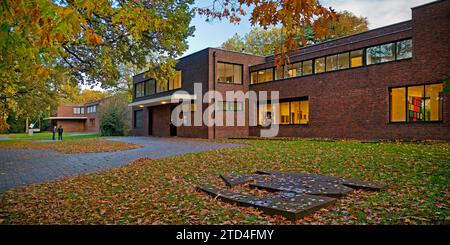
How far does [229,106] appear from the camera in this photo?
2402 centimetres

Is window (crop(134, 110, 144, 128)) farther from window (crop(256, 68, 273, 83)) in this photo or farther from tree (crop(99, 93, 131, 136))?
window (crop(256, 68, 273, 83))

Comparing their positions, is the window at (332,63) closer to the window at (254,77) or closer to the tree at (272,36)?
the window at (254,77)

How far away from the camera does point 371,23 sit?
37031 mm

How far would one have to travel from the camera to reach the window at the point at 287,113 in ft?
69.5

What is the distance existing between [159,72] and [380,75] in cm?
1279

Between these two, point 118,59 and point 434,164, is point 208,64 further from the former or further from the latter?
point 434,164

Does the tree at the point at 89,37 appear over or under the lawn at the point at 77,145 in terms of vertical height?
over

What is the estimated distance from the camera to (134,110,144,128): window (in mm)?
33250

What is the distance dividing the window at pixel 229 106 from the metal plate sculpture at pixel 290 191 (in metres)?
16.3

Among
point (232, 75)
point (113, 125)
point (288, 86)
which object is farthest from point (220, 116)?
point (113, 125)

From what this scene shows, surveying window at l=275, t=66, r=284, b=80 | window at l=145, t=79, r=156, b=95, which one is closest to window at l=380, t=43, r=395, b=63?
window at l=275, t=66, r=284, b=80

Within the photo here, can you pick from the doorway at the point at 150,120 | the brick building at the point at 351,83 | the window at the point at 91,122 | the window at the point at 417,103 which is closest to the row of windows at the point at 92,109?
the window at the point at 91,122

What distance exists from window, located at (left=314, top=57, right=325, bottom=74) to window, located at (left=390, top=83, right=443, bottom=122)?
479 centimetres

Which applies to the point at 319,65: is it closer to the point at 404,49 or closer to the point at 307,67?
the point at 307,67
